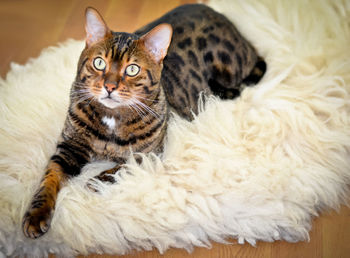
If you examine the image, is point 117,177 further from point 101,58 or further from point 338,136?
point 338,136

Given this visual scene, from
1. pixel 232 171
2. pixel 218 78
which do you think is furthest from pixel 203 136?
pixel 218 78

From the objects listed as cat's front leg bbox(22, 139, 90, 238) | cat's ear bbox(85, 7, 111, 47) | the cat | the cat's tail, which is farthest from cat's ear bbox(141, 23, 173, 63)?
the cat's tail

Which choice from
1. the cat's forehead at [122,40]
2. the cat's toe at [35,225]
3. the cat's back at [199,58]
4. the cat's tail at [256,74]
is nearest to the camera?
the cat's toe at [35,225]

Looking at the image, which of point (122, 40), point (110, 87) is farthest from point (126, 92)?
point (122, 40)

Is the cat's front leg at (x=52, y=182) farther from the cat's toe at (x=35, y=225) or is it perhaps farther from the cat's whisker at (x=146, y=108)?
the cat's whisker at (x=146, y=108)

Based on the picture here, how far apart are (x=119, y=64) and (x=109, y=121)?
Result: 0.19m

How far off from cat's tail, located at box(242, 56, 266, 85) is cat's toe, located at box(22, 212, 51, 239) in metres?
0.95

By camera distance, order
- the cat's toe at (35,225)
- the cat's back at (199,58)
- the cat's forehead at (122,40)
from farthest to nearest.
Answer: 1. the cat's back at (199,58)
2. the cat's forehead at (122,40)
3. the cat's toe at (35,225)

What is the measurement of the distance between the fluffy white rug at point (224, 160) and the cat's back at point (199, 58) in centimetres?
9

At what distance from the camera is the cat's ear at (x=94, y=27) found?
1.13 meters

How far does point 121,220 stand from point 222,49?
788 mm

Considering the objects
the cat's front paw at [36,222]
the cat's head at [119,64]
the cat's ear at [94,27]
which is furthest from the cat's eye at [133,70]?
the cat's front paw at [36,222]

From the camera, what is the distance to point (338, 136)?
1.36 m

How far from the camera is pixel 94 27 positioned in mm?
1151
